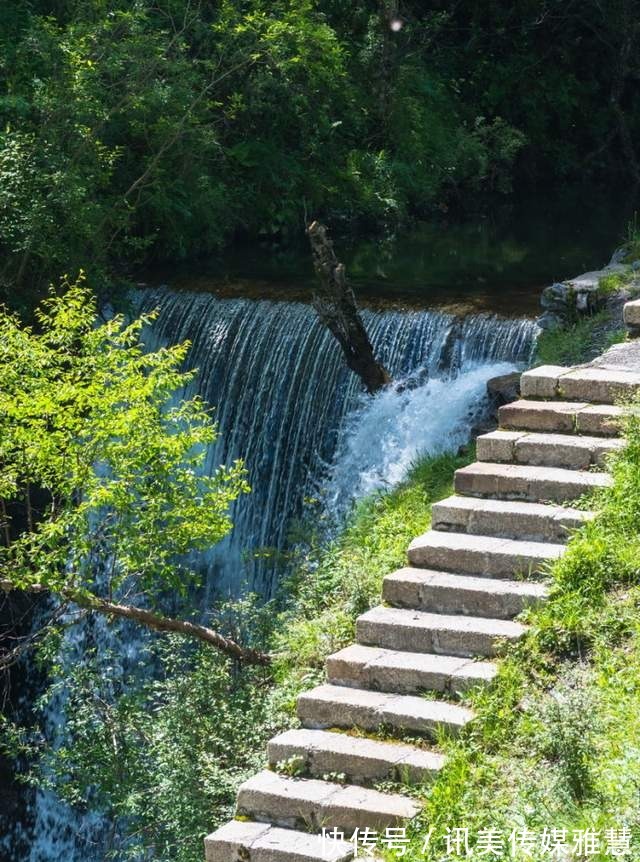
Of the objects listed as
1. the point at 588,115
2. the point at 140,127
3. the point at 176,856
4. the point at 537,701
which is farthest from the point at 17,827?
the point at 588,115

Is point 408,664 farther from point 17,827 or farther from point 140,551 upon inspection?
point 17,827

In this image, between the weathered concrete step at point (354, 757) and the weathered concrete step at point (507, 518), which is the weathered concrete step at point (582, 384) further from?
the weathered concrete step at point (354, 757)

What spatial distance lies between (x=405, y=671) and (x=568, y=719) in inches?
39.6

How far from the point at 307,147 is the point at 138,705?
10882 mm

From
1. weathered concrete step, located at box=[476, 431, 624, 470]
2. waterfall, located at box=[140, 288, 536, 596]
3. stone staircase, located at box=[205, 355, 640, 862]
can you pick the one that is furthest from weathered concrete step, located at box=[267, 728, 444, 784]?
waterfall, located at box=[140, 288, 536, 596]

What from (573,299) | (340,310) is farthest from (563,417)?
(340,310)

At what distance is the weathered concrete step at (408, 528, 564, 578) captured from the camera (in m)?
6.80

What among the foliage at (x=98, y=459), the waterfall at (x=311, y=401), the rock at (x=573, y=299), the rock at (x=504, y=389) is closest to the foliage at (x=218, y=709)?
the foliage at (x=98, y=459)

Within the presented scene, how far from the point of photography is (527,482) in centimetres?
726

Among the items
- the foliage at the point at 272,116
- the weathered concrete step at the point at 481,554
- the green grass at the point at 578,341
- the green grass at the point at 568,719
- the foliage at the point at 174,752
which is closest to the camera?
the green grass at the point at 568,719

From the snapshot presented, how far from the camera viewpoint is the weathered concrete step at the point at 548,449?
740 cm

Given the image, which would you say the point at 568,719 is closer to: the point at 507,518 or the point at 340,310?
the point at 507,518

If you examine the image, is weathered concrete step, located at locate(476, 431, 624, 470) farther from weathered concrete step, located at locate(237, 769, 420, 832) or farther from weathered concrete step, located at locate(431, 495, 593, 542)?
weathered concrete step, located at locate(237, 769, 420, 832)

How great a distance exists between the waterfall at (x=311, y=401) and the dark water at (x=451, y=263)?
0.63m
